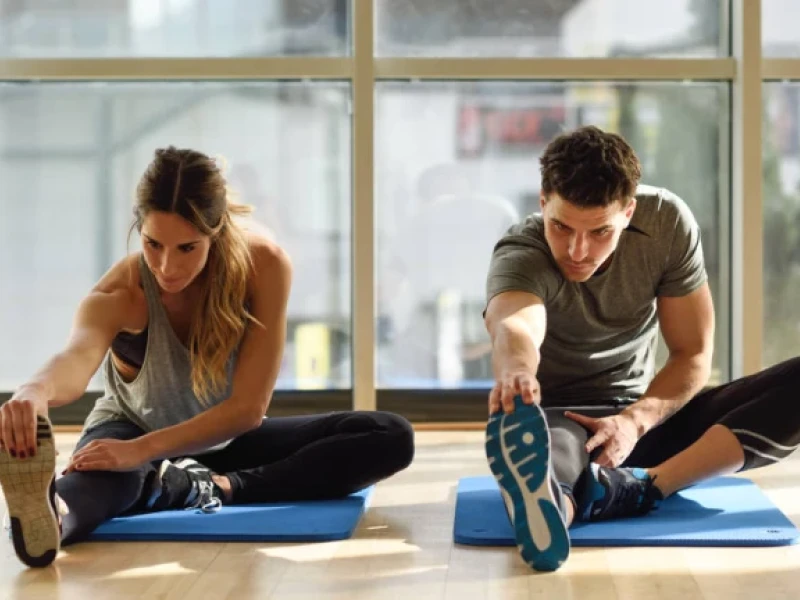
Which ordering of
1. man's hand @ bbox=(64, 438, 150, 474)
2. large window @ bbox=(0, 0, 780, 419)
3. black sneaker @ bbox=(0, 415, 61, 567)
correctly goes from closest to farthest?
1. black sneaker @ bbox=(0, 415, 61, 567)
2. man's hand @ bbox=(64, 438, 150, 474)
3. large window @ bbox=(0, 0, 780, 419)

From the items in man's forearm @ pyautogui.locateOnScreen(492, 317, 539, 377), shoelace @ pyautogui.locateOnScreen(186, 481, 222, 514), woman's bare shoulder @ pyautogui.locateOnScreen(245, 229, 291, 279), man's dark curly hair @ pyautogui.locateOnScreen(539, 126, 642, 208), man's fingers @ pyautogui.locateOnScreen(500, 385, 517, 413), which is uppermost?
man's dark curly hair @ pyautogui.locateOnScreen(539, 126, 642, 208)

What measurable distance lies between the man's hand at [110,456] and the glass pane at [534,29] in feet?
7.39

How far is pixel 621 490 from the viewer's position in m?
2.54

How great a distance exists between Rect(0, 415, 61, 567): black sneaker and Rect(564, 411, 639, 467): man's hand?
1.02m

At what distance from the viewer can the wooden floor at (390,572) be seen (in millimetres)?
2100

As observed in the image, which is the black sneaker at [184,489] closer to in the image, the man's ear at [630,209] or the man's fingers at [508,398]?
the man's fingers at [508,398]

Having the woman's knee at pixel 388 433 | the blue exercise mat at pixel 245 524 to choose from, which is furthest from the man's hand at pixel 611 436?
the blue exercise mat at pixel 245 524

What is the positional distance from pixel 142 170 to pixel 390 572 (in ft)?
8.51

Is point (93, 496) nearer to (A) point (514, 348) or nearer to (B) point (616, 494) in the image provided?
(A) point (514, 348)

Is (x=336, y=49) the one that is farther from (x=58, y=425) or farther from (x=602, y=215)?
(x=602, y=215)

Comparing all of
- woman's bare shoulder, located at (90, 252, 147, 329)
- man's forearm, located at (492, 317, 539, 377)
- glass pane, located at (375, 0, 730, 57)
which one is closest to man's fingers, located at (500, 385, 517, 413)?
man's forearm, located at (492, 317, 539, 377)

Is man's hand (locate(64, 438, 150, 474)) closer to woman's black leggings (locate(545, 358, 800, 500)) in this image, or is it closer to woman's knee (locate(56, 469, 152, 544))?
woman's knee (locate(56, 469, 152, 544))

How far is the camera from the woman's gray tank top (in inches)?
105

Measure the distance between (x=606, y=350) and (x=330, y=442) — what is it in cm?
64
